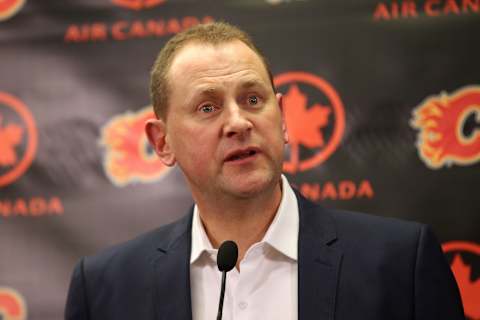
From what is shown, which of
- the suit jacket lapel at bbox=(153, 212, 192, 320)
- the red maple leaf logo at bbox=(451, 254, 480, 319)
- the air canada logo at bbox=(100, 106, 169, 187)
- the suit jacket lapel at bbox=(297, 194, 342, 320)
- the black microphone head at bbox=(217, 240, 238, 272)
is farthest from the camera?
the air canada logo at bbox=(100, 106, 169, 187)

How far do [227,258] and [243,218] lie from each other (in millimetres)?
314

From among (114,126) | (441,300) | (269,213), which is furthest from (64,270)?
(441,300)

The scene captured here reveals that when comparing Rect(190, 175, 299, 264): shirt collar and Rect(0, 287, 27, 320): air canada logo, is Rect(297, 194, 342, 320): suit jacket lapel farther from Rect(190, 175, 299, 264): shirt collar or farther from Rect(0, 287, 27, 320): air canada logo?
Rect(0, 287, 27, 320): air canada logo

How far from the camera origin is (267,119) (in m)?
1.76

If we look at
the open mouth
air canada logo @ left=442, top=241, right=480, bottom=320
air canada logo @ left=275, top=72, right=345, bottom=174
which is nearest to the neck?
the open mouth

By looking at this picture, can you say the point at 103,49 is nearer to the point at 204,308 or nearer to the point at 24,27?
the point at 24,27

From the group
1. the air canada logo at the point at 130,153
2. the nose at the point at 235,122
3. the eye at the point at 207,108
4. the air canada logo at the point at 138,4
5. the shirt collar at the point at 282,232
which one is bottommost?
the shirt collar at the point at 282,232

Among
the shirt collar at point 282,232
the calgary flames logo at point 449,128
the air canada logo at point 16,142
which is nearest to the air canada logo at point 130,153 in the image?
the air canada logo at point 16,142

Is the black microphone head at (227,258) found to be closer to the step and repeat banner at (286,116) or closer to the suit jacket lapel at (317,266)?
the suit jacket lapel at (317,266)

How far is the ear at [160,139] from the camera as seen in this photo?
194 cm

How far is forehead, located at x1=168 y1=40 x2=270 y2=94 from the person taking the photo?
1758 mm

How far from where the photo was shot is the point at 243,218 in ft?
5.94

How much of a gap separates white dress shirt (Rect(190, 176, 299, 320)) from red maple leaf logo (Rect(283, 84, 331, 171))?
0.54 meters

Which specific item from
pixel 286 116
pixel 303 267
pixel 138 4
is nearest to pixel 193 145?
pixel 303 267
